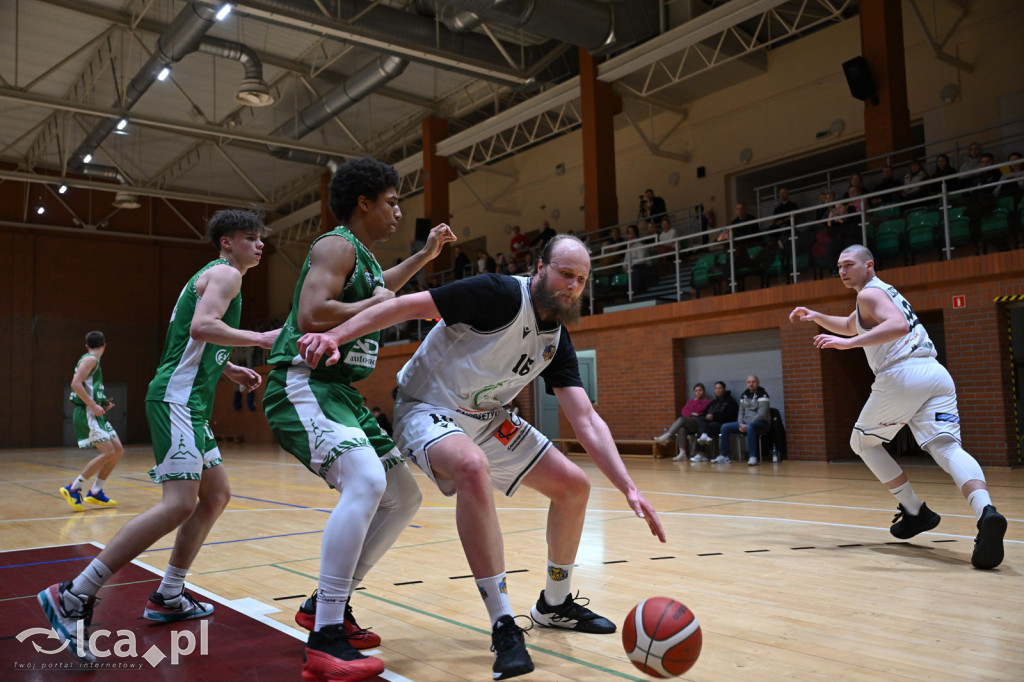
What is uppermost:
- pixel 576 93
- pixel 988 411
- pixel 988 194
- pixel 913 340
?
pixel 576 93

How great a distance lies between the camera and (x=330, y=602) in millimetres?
2762

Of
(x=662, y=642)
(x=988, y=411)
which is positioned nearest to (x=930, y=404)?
(x=662, y=642)

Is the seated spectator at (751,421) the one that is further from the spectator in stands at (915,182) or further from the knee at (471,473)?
the knee at (471,473)

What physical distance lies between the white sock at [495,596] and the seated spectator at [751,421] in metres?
10.0

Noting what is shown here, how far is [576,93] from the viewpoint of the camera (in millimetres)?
17859

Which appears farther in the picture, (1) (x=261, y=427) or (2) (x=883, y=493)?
(1) (x=261, y=427)

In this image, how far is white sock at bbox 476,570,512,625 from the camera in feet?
9.37

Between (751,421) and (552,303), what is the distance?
33.6 feet

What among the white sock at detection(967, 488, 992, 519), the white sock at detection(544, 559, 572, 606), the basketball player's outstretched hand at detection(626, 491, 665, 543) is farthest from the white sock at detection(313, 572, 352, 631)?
the white sock at detection(967, 488, 992, 519)

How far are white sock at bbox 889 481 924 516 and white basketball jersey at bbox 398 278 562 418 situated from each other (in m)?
3.10

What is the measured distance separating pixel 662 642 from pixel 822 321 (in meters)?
3.51

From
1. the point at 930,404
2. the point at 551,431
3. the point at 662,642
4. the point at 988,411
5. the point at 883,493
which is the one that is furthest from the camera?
the point at 551,431

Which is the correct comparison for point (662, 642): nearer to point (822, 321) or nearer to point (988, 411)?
point (822, 321)

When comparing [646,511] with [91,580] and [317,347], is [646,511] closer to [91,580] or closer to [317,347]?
[317,347]
